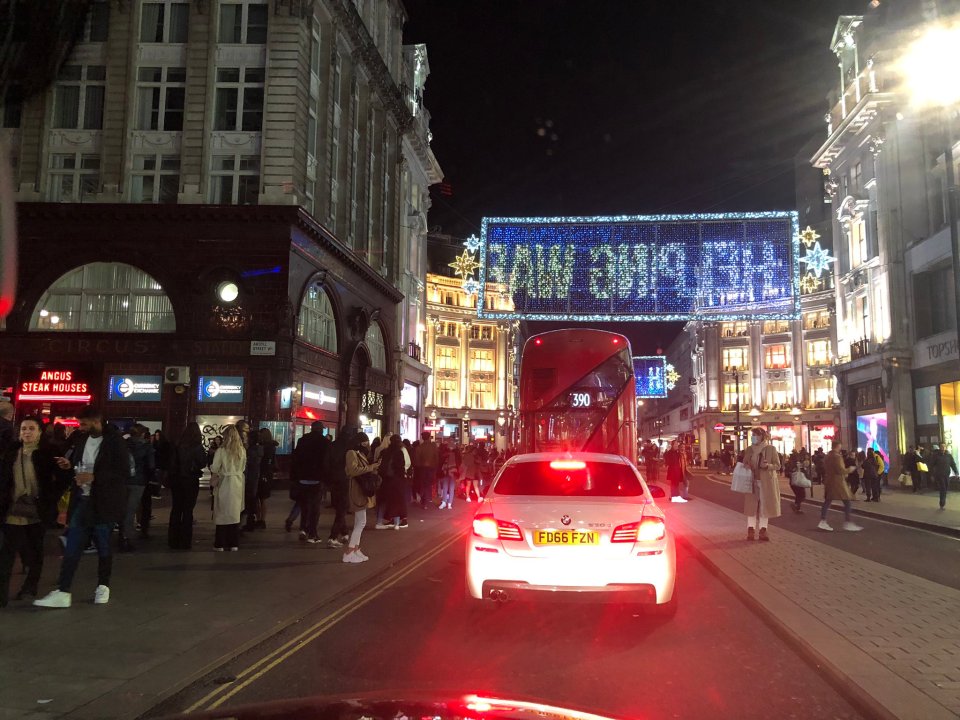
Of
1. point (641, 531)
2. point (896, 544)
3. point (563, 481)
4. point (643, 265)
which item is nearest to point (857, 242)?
point (643, 265)

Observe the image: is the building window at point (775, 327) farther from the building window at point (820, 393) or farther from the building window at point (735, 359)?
the building window at point (820, 393)

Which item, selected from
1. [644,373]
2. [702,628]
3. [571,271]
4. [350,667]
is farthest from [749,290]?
[644,373]

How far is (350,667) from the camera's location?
5691mm

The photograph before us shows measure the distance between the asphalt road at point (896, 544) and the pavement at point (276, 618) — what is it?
685 millimetres

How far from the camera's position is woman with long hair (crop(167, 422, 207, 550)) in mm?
11578

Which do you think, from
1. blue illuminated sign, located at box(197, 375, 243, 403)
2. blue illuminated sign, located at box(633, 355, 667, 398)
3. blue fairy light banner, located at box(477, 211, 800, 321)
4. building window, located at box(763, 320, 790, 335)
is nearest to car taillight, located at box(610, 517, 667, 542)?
blue illuminated sign, located at box(197, 375, 243, 403)

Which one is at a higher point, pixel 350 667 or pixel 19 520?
pixel 19 520

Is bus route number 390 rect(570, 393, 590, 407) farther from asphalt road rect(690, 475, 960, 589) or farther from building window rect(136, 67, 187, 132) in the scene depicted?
building window rect(136, 67, 187, 132)

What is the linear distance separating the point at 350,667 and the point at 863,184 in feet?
140

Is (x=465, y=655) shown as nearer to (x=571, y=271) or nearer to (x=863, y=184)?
(x=571, y=271)

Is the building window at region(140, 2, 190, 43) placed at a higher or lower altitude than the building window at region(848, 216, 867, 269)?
higher

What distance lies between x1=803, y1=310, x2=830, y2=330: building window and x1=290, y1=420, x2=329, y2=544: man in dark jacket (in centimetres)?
6522

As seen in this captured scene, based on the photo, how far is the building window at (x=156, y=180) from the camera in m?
A: 26.3

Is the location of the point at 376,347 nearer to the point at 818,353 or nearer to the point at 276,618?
the point at 276,618
